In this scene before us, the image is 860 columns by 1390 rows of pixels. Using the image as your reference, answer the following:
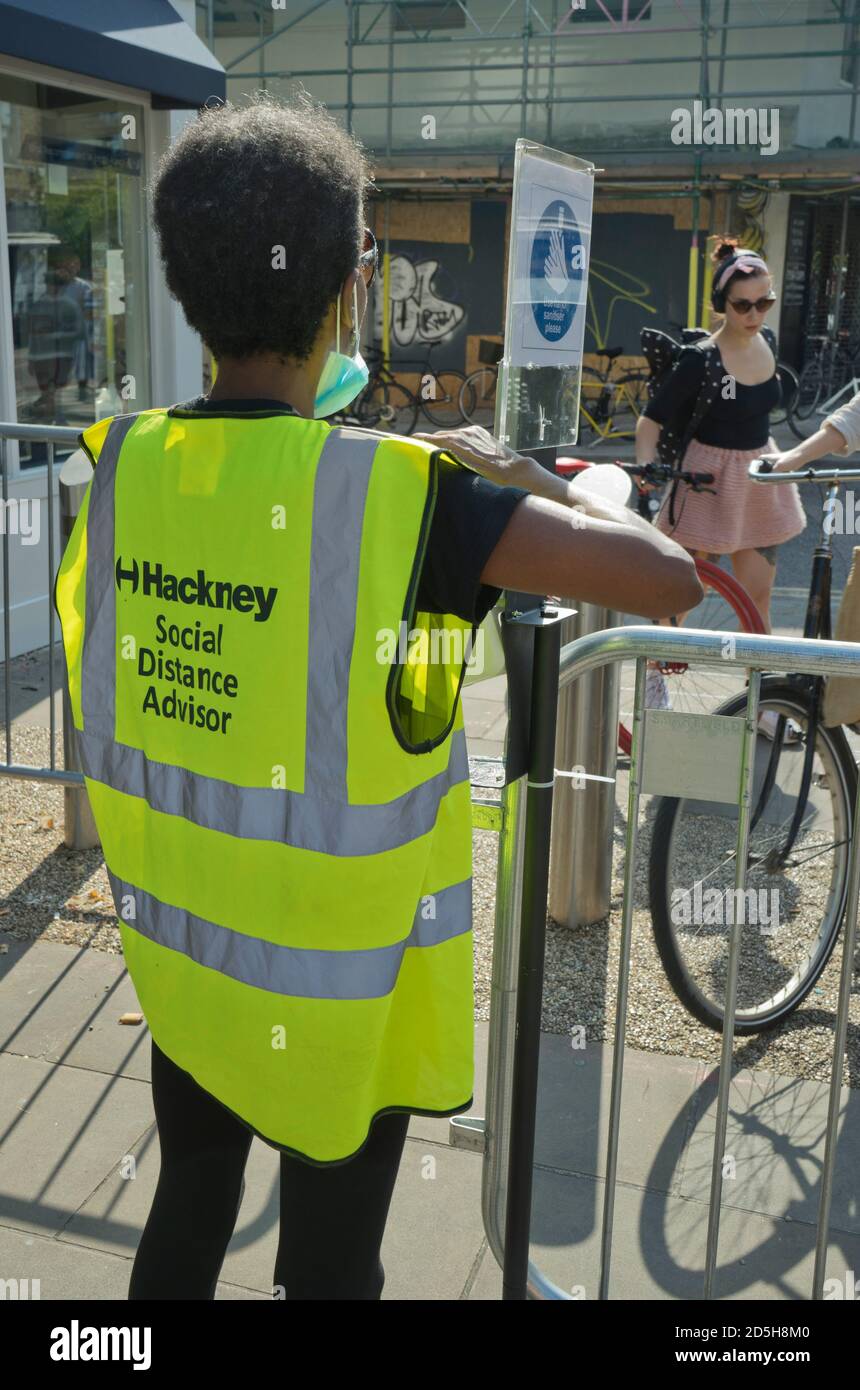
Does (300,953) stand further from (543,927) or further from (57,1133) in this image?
(57,1133)

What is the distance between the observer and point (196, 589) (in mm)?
1738

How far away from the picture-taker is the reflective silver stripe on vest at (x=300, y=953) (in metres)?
1.75

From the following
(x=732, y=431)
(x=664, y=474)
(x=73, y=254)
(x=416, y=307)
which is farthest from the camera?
(x=416, y=307)

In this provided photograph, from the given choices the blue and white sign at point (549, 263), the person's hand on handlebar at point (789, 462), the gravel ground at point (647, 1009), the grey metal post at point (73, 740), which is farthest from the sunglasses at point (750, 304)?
the blue and white sign at point (549, 263)

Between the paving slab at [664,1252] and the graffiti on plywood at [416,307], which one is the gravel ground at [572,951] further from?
the graffiti on plywood at [416,307]

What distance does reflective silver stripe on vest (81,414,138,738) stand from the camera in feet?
6.03

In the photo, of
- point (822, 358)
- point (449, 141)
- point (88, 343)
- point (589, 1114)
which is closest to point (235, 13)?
point (449, 141)

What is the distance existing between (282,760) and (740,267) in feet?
15.8

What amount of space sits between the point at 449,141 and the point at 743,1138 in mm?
19372

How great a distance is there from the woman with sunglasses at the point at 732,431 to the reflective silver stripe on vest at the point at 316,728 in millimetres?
4306

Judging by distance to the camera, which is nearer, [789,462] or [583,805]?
[583,805]

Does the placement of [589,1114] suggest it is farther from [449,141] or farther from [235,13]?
[235,13]

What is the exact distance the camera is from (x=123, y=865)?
1.94 meters

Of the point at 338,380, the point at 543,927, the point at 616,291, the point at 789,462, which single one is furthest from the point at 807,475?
the point at 616,291
